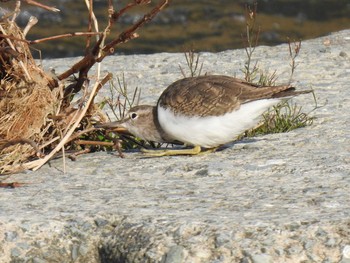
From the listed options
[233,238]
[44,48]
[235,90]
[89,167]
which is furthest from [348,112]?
[44,48]

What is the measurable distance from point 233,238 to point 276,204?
22.9 inches

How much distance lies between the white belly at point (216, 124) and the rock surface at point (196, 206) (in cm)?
16

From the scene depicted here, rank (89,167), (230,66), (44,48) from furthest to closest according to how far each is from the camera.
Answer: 1. (44,48)
2. (230,66)
3. (89,167)

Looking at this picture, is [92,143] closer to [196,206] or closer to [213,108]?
[213,108]

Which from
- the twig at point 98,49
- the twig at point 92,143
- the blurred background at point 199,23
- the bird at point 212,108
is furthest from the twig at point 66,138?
the blurred background at point 199,23

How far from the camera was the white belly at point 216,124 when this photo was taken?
276 inches

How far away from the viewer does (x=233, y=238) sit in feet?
18.0

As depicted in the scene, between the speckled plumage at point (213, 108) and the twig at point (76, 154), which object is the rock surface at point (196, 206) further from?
the speckled plumage at point (213, 108)

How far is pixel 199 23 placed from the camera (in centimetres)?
1722

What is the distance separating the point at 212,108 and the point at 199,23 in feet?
33.9

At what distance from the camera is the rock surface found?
5484mm

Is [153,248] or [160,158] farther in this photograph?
[160,158]

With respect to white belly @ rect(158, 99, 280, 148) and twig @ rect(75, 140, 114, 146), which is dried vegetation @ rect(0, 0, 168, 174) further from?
white belly @ rect(158, 99, 280, 148)

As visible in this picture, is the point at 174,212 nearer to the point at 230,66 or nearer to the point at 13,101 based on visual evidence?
the point at 13,101
